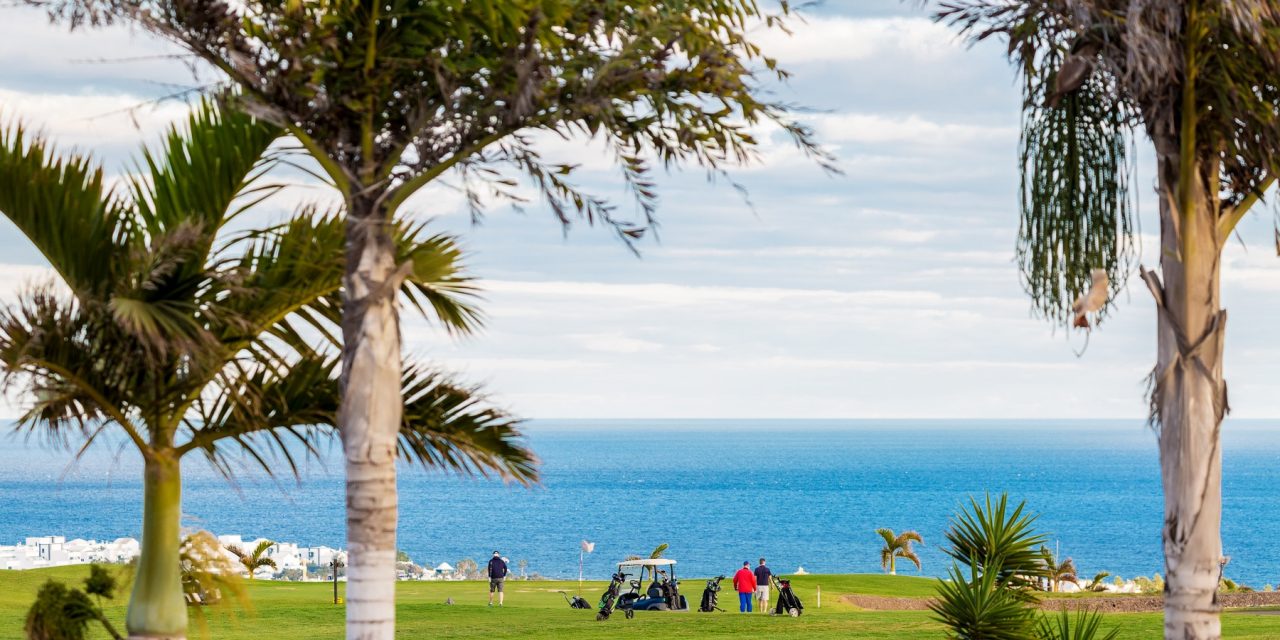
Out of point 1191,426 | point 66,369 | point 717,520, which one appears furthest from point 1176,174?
point 717,520

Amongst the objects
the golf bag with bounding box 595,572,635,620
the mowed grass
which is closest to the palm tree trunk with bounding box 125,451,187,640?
the mowed grass

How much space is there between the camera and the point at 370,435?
8.23 meters

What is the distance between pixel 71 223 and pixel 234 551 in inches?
1005

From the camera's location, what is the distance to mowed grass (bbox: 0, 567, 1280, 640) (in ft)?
64.1

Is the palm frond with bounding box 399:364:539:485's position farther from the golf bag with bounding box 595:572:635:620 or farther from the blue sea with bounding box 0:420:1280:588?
the blue sea with bounding box 0:420:1280:588

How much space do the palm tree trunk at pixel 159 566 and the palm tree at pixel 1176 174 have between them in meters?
6.48

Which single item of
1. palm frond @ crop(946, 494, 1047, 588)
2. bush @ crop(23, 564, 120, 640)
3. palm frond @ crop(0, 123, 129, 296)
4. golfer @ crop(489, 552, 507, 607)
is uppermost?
palm frond @ crop(0, 123, 129, 296)

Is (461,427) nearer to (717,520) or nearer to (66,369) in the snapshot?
(66,369)

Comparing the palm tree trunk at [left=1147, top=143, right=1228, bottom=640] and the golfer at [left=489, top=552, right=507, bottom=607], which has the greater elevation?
the palm tree trunk at [left=1147, top=143, right=1228, bottom=640]

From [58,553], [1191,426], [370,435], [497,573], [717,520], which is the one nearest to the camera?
[1191,426]

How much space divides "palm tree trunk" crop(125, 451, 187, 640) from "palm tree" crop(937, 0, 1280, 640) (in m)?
6.48

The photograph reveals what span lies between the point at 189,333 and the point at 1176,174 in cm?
660

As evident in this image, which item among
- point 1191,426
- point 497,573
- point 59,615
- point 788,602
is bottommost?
point 788,602

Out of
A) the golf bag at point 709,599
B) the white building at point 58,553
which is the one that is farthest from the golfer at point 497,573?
the white building at point 58,553
